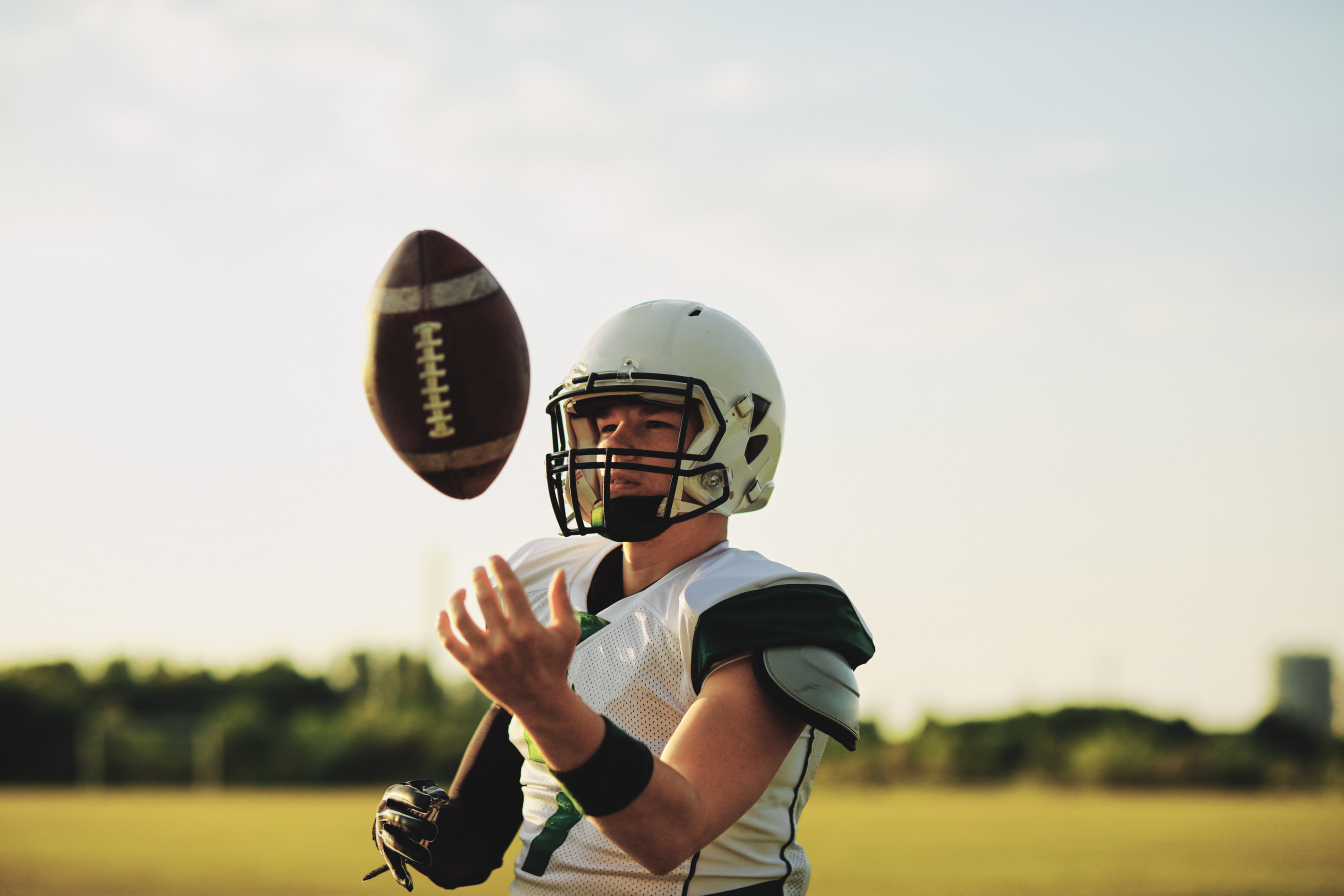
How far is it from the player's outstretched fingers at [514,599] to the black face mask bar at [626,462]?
716mm

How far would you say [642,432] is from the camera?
8.02ft

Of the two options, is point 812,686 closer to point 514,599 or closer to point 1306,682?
point 514,599

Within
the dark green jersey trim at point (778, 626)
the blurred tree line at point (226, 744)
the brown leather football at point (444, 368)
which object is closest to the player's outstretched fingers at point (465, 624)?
the dark green jersey trim at point (778, 626)

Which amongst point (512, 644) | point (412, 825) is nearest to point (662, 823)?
point (512, 644)

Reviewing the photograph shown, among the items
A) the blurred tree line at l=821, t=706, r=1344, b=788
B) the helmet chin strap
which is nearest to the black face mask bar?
the helmet chin strap

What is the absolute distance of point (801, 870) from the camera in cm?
225

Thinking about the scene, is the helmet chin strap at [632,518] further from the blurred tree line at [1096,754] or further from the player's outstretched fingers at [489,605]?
the blurred tree line at [1096,754]

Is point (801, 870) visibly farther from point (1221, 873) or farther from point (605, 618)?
point (1221, 873)

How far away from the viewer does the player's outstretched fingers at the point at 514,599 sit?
1.54 m

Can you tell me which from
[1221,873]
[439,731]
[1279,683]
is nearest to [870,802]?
[1221,873]

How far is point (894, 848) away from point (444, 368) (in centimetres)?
1295

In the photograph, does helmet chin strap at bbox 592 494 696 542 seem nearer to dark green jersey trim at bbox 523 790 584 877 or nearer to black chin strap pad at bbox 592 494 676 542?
black chin strap pad at bbox 592 494 676 542

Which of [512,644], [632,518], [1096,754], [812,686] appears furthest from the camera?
[1096,754]

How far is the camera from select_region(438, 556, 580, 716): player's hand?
1.55 metres
